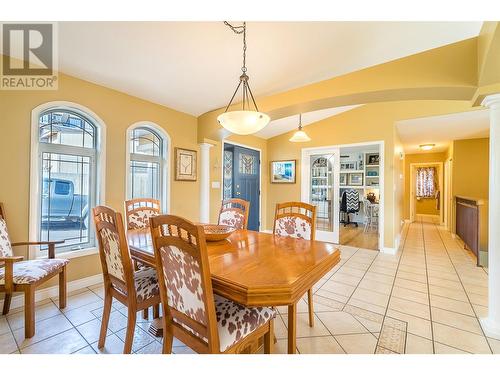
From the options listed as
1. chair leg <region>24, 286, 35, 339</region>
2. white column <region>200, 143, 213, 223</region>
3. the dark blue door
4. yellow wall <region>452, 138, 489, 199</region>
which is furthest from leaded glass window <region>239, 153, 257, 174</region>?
yellow wall <region>452, 138, 489, 199</region>

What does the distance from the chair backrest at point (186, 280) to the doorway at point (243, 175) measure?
3384mm

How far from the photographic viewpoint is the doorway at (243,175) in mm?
4676

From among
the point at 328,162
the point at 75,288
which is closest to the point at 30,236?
the point at 75,288

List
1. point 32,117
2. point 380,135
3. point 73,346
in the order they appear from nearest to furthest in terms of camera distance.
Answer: point 73,346
point 32,117
point 380,135

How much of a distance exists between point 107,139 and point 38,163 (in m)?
0.69

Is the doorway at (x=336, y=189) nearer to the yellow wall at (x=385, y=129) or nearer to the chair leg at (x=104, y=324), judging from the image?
the yellow wall at (x=385, y=129)

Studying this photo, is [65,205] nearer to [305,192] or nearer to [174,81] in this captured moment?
[174,81]

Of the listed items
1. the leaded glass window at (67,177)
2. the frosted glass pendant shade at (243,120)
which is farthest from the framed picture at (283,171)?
the leaded glass window at (67,177)

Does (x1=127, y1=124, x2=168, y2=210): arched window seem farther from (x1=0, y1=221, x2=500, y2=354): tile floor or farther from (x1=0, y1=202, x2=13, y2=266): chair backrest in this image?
(x1=0, y1=221, x2=500, y2=354): tile floor

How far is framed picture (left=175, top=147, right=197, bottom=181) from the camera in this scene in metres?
3.49

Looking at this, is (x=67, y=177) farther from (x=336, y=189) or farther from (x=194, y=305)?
(x=336, y=189)
